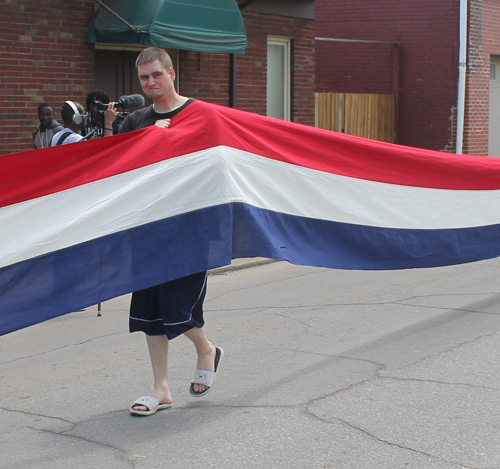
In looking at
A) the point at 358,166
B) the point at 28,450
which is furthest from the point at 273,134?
the point at 28,450

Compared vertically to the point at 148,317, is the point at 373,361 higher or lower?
lower

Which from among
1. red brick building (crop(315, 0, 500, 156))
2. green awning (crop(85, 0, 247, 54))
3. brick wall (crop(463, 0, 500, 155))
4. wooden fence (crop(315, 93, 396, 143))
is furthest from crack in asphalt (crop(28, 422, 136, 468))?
brick wall (crop(463, 0, 500, 155))

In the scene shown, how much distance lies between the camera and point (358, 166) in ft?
18.0

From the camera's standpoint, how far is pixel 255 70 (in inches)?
536

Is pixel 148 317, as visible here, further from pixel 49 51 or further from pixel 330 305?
pixel 49 51

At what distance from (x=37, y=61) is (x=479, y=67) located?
10.8 meters

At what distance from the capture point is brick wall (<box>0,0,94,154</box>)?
10.4m

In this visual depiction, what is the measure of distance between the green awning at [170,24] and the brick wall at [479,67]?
25.2 feet

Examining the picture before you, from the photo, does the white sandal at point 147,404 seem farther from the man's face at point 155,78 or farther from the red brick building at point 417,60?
the red brick building at point 417,60

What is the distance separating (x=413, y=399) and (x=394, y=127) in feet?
46.8

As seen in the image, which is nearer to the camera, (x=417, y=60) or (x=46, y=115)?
(x=46, y=115)

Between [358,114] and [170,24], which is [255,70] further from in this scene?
[358,114]

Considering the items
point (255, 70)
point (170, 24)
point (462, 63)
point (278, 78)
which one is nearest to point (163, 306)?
point (170, 24)

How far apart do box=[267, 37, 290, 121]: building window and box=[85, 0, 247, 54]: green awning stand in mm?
2531
